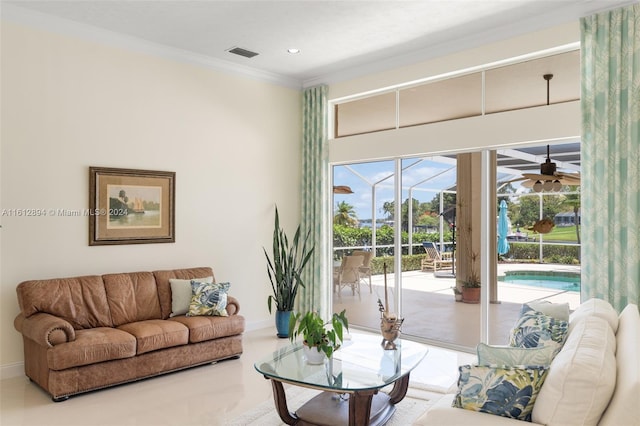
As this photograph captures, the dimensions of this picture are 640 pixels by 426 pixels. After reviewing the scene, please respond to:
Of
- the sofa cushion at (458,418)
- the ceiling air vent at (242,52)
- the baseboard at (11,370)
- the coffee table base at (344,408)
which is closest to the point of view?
the sofa cushion at (458,418)

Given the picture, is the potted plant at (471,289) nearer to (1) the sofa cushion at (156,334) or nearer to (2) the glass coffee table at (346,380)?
(2) the glass coffee table at (346,380)

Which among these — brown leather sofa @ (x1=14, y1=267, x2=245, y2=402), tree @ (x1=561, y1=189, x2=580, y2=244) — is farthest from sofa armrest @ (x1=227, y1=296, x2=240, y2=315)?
tree @ (x1=561, y1=189, x2=580, y2=244)

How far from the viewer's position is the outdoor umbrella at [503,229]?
194 inches

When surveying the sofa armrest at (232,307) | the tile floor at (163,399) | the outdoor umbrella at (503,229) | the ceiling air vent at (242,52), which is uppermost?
the ceiling air vent at (242,52)

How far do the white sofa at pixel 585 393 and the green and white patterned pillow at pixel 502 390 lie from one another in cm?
3

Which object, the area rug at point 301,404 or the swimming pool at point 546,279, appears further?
the swimming pool at point 546,279

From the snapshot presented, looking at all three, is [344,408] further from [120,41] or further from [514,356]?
[120,41]

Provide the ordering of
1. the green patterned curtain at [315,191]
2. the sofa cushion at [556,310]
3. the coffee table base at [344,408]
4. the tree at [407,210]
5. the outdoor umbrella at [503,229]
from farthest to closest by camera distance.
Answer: the green patterned curtain at [315,191] → the tree at [407,210] → the outdoor umbrella at [503,229] → the sofa cushion at [556,310] → the coffee table base at [344,408]

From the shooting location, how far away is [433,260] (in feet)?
18.2

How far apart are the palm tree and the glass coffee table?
8.95ft

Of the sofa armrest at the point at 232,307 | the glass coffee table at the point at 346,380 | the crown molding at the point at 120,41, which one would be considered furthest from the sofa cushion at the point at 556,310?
the crown molding at the point at 120,41

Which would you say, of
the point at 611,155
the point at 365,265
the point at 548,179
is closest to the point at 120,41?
the point at 365,265

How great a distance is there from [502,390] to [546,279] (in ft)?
10.1

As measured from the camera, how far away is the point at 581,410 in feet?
5.94
